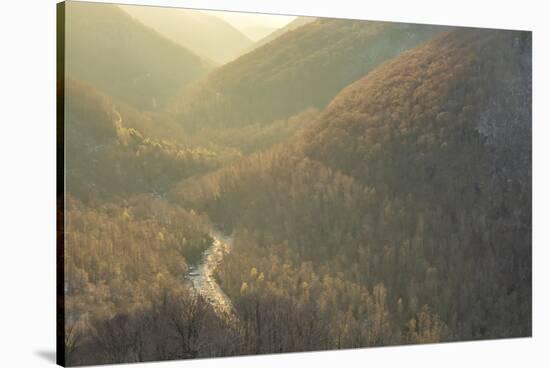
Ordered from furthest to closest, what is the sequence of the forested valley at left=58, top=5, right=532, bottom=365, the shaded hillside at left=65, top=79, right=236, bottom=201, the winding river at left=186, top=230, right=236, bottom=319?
the winding river at left=186, top=230, right=236, bottom=319 < the forested valley at left=58, top=5, right=532, bottom=365 < the shaded hillside at left=65, top=79, right=236, bottom=201

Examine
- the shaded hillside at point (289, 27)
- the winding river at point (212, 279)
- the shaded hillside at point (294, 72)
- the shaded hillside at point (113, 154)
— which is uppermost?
the shaded hillside at point (289, 27)

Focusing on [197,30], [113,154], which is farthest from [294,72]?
[113,154]

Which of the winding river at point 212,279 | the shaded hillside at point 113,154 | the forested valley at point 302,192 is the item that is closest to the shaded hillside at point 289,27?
the forested valley at point 302,192

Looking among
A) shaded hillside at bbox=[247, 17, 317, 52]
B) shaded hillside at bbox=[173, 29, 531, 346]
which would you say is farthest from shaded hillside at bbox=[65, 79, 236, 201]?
shaded hillside at bbox=[247, 17, 317, 52]

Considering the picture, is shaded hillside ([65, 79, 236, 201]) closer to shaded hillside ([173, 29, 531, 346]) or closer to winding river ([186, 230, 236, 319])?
shaded hillside ([173, 29, 531, 346])

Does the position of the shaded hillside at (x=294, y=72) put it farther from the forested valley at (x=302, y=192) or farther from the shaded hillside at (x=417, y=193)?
the shaded hillside at (x=417, y=193)

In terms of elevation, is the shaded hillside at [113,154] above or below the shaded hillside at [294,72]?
below

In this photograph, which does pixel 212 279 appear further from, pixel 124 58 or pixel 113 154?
pixel 124 58
